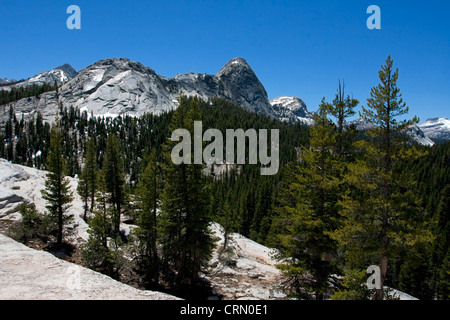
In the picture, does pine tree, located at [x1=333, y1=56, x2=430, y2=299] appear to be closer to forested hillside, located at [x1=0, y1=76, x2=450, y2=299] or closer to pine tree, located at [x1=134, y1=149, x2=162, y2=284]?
forested hillside, located at [x1=0, y1=76, x2=450, y2=299]

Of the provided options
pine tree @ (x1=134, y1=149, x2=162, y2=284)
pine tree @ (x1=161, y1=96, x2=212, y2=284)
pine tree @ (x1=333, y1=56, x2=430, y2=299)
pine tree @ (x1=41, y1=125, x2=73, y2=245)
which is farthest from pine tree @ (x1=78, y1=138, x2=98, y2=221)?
pine tree @ (x1=333, y1=56, x2=430, y2=299)

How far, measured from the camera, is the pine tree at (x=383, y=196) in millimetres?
10086

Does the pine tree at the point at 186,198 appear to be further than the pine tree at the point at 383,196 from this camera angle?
Yes

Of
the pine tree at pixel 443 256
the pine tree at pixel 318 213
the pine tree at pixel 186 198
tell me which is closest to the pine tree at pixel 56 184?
the pine tree at pixel 186 198

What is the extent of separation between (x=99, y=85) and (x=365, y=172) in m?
217

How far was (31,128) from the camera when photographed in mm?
147625

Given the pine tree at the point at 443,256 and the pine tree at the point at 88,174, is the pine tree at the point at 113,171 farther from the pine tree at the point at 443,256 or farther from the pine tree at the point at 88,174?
the pine tree at the point at 443,256

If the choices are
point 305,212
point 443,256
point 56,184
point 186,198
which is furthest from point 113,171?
point 443,256

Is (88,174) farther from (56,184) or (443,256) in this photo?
(443,256)

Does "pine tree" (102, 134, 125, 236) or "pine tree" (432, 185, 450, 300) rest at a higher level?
"pine tree" (102, 134, 125, 236)

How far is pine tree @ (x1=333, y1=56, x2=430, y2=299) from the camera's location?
10.1m

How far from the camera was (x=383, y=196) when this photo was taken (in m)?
10.4

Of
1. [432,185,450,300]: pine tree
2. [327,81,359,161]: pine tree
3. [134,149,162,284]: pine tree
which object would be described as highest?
[327,81,359,161]: pine tree
